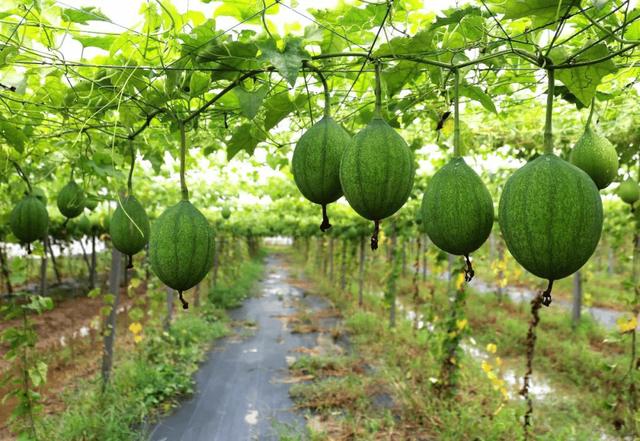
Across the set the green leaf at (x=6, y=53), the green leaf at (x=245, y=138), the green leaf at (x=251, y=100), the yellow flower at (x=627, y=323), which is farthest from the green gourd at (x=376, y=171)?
the yellow flower at (x=627, y=323)

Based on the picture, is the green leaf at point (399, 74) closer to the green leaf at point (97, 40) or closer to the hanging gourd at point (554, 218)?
the hanging gourd at point (554, 218)

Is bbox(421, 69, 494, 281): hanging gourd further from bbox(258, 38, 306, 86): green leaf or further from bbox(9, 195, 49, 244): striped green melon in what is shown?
bbox(9, 195, 49, 244): striped green melon

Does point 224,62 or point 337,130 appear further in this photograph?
point 224,62

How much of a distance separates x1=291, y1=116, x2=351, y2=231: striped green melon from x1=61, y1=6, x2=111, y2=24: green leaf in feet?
3.24

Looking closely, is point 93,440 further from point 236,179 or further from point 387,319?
point 387,319

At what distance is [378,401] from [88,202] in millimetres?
5828

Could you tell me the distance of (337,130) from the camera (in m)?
1.48

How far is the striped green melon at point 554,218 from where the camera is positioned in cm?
110

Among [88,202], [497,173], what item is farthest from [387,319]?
[88,202]

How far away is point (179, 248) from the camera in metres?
1.53

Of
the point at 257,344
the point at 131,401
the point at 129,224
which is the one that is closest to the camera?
the point at 129,224

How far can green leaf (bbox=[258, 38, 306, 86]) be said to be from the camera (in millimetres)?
1424

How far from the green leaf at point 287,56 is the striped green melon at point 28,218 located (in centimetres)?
227

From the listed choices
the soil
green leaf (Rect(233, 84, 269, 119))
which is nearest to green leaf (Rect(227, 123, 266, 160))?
green leaf (Rect(233, 84, 269, 119))
